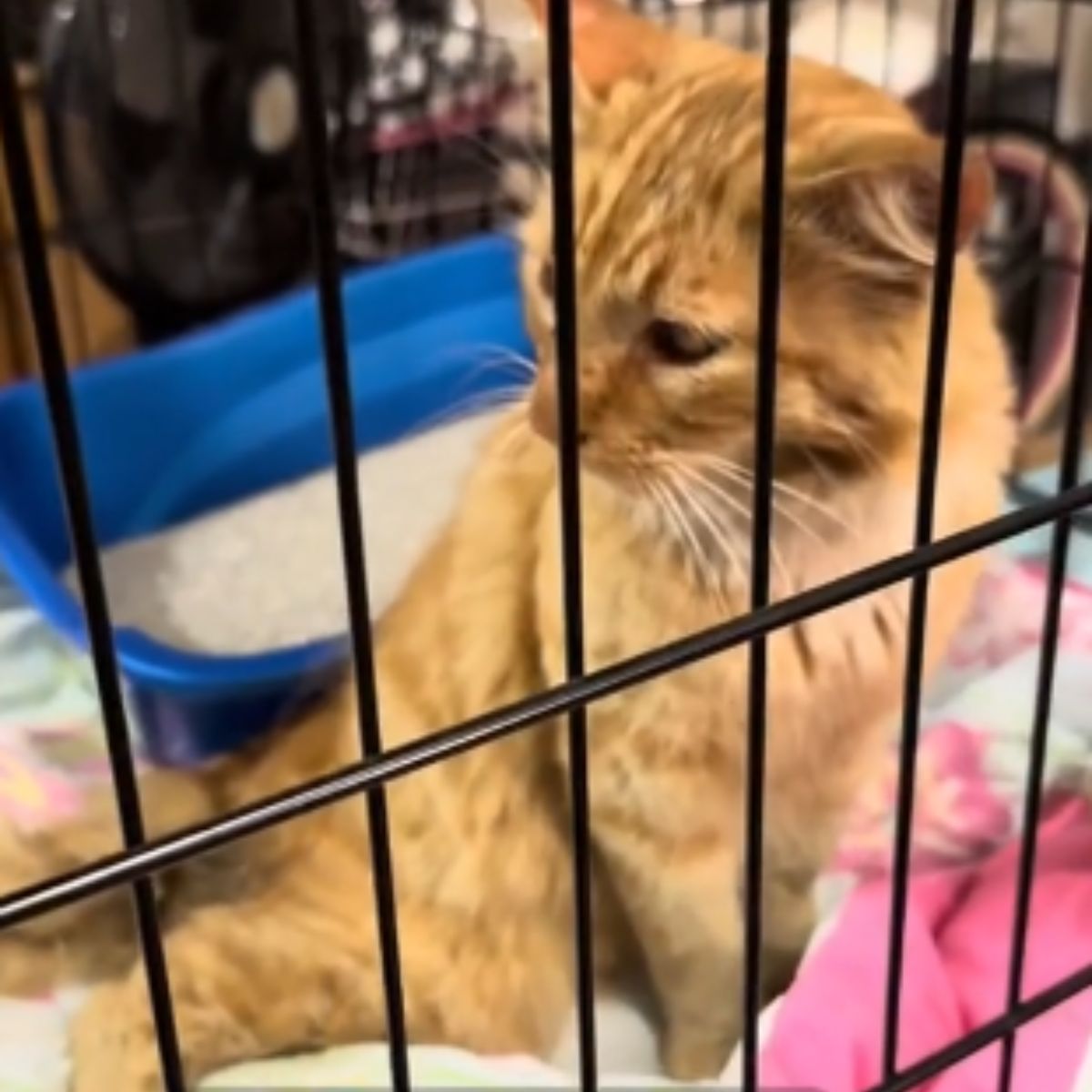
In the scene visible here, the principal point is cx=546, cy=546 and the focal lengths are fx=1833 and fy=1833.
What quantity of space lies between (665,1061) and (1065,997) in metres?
0.33

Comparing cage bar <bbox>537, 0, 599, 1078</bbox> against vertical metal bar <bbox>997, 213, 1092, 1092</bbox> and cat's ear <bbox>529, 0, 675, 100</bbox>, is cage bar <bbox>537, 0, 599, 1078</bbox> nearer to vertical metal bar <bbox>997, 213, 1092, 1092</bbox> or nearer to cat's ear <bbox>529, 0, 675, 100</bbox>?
vertical metal bar <bbox>997, 213, 1092, 1092</bbox>

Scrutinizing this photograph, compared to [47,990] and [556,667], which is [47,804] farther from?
[556,667]

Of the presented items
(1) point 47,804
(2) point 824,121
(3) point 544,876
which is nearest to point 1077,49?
(2) point 824,121

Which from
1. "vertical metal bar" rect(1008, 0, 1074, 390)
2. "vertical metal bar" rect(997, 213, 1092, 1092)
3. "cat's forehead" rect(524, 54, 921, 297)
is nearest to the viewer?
"vertical metal bar" rect(997, 213, 1092, 1092)

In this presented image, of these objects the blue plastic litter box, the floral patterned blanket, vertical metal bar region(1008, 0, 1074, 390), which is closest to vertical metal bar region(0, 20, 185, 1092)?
the floral patterned blanket

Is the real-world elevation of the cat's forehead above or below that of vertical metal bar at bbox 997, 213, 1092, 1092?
above

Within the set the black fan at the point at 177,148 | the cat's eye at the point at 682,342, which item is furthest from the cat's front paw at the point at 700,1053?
the black fan at the point at 177,148

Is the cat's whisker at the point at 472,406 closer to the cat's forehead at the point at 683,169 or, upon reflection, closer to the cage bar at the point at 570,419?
the cat's forehead at the point at 683,169

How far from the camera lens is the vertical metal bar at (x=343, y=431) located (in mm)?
512

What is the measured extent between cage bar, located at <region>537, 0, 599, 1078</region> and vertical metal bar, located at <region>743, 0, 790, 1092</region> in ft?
0.22

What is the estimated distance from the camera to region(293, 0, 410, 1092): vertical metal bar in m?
0.51

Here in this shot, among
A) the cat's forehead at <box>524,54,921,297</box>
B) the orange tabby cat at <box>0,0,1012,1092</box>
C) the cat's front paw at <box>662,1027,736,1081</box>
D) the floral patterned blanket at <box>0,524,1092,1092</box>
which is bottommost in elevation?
the cat's front paw at <box>662,1027,736,1081</box>

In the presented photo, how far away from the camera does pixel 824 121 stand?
2.95 feet

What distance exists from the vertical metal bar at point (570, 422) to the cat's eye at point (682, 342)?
0.95 feet
